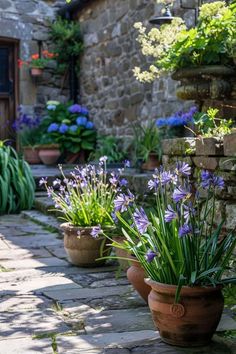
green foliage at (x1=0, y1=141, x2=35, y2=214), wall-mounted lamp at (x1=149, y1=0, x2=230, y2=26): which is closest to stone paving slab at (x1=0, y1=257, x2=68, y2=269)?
green foliage at (x1=0, y1=141, x2=35, y2=214)

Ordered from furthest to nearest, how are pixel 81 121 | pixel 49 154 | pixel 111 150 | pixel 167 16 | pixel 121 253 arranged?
pixel 81 121 → pixel 49 154 → pixel 111 150 → pixel 167 16 → pixel 121 253

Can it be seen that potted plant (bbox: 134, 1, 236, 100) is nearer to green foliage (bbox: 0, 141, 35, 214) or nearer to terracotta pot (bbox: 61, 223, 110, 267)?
terracotta pot (bbox: 61, 223, 110, 267)

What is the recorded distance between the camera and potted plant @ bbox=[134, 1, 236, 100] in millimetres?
4121

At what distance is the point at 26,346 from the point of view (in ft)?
8.54

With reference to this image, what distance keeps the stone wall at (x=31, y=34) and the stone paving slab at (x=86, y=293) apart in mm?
6777

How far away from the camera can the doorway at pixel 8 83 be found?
1006cm

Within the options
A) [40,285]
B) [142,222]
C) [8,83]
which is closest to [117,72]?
[8,83]

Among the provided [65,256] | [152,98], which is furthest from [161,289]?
[152,98]

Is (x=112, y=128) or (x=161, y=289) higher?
(x=112, y=128)

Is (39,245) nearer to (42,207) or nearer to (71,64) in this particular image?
(42,207)

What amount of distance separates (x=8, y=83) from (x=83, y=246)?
255 inches

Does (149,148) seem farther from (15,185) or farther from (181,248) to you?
(181,248)

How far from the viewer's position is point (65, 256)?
15.3 feet

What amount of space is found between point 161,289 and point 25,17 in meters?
8.09
